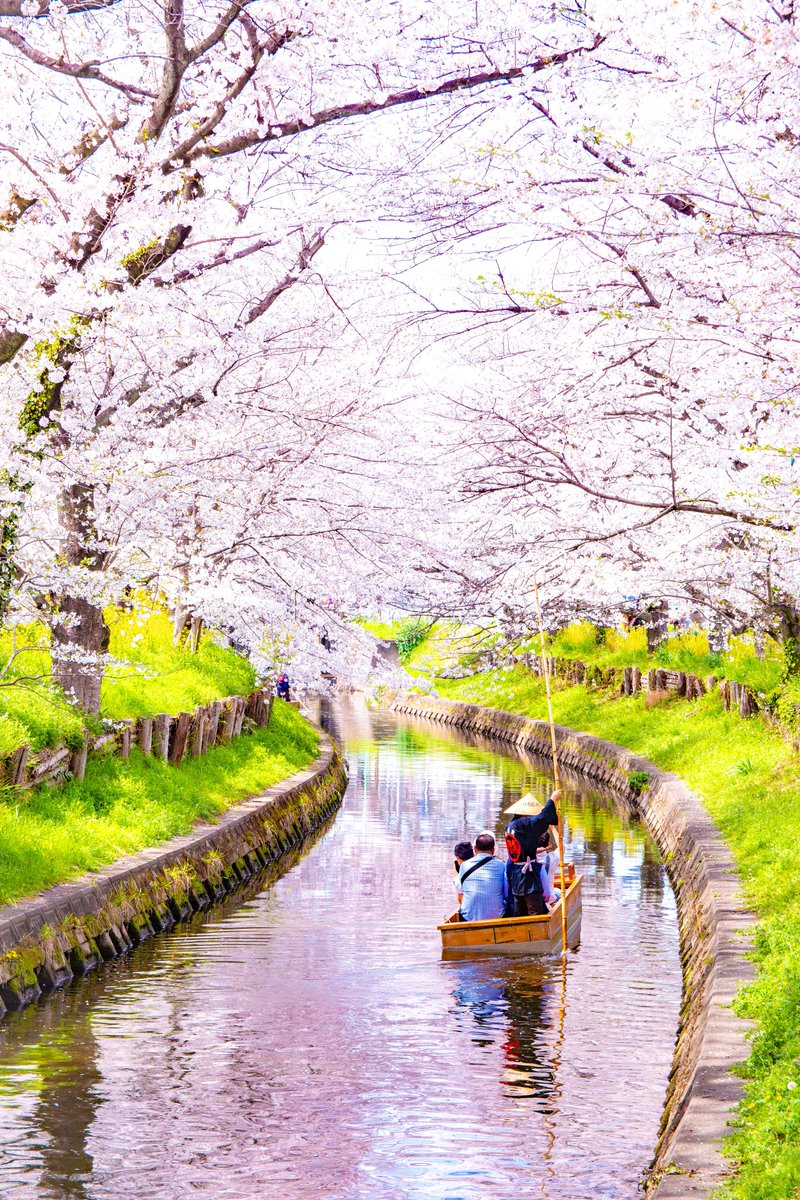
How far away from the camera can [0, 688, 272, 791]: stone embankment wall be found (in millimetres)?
13555

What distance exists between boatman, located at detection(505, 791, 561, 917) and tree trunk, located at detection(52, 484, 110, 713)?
496cm

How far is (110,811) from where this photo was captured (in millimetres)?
15156

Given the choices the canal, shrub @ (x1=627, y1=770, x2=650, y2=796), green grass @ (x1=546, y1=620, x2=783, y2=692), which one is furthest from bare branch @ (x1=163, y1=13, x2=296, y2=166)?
shrub @ (x1=627, y1=770, x2=650, y2=796)

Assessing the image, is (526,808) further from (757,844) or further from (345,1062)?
(345,1062)

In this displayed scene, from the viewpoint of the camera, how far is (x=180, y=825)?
16219 millimetres

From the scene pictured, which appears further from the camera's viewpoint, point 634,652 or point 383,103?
point 634,652

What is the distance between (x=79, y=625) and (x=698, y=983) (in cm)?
876

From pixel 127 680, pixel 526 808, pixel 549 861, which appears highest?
pixel 127 680

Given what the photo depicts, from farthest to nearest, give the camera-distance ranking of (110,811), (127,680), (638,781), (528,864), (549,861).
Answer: (638,781) < (127,680) < (110,811) < (549,861) < (528,864)

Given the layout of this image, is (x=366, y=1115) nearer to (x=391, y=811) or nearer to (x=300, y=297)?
(x=300, y=297)

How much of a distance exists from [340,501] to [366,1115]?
10.5 meters

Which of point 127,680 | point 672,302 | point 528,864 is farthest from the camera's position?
point 127,680

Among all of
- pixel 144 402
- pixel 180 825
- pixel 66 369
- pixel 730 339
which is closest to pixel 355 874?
pixel 180 825

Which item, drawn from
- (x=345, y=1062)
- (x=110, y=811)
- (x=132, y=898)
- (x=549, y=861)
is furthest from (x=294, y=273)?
(x=345, y=1062)
